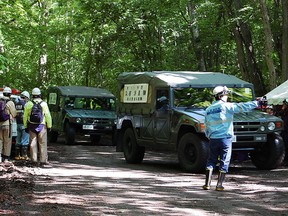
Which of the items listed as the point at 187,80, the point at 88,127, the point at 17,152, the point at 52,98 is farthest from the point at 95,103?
the point at 187,80

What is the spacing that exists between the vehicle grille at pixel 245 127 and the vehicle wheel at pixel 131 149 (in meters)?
3.40

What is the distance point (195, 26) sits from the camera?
84.8 ft

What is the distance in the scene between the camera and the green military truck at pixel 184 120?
11.6 metres

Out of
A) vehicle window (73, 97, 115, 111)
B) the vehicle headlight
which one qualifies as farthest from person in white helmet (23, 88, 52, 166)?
vehicle window (73, 97, 115, 111)

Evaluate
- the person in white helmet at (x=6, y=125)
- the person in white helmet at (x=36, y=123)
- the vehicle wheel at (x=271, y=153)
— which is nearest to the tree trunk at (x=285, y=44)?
the vehicle wheel at (x=271, y=153)

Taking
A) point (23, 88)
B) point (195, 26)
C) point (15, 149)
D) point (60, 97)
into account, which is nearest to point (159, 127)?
point (15, 149)

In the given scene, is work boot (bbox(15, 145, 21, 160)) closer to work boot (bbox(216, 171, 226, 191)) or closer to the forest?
the forest

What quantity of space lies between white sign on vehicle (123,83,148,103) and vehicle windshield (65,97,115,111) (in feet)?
24.6

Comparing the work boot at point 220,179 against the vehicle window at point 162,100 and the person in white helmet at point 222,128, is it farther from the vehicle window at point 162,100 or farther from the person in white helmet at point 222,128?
the vehicle window at point 162,100

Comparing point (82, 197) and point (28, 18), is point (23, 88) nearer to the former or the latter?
point (28, 18)

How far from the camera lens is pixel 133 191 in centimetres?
898

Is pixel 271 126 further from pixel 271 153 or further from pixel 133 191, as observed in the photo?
pixel 133 191

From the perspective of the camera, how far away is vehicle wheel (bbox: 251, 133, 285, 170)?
11.9 m

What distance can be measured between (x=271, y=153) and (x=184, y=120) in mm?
2011
